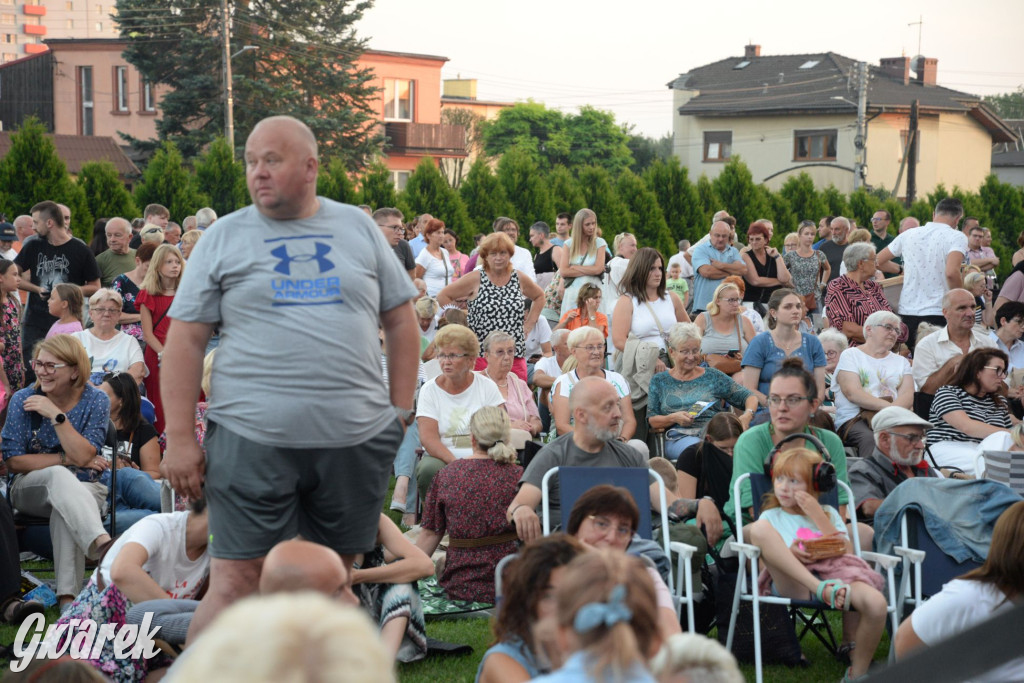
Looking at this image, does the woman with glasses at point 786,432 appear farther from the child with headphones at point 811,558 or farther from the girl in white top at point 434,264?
the girl in white top at point 434,264

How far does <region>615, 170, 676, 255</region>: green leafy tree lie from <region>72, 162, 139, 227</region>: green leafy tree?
31.8 feet

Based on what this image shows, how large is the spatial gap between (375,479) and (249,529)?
399mm

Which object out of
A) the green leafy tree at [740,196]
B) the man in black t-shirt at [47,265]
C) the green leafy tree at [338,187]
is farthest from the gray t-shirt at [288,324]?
the green leafy tree at [740,196]

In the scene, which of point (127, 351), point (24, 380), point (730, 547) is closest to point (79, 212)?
point (24, 380)

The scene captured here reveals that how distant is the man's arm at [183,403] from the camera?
10.7 ft

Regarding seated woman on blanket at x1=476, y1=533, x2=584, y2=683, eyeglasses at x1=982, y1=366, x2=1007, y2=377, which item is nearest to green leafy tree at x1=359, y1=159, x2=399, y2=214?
eyeglasses at x1=982, y1=366, x2=1007, y2=377

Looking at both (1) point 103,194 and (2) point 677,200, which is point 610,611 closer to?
(1) point 103,194

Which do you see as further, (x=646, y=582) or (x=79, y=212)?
(x=79, y=212)

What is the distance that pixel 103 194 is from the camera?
716 inches

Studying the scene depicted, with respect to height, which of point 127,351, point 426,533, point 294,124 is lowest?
point 426,533

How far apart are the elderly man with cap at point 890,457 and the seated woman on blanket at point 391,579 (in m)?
2.53

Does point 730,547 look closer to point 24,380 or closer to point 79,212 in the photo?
point 24,380

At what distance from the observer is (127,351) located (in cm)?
798

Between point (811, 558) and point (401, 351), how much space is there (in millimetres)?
2368
